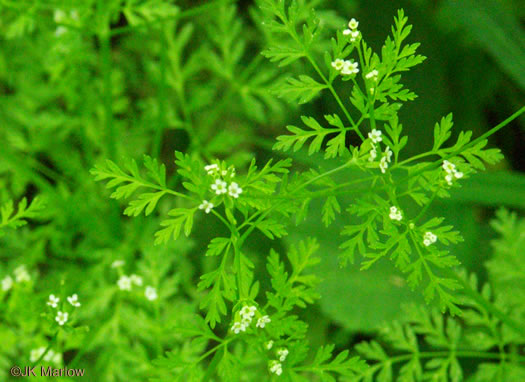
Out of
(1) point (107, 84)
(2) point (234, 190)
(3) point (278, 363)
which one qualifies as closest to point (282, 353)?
(3) point (278, 363)

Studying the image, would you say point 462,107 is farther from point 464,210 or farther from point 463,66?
point 464,210

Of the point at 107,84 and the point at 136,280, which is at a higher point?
the point at 107,84

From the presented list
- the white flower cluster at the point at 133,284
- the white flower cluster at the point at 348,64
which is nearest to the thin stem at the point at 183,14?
the white flower cluster at the point at 348,64

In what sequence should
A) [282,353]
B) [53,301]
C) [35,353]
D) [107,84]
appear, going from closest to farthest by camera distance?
[282,353], [53,301], [35,353], [107,84]

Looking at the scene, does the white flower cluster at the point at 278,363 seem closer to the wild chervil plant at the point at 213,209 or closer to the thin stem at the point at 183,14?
the wild chervil plant at the point at 213,209

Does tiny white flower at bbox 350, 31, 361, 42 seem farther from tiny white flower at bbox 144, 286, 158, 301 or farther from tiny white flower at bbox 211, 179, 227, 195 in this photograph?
tiny white flower at bbox 144, 286, 158, 301

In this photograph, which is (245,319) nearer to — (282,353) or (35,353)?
(282,353)

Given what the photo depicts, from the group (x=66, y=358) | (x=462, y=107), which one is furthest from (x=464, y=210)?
(x=66, y=358)
